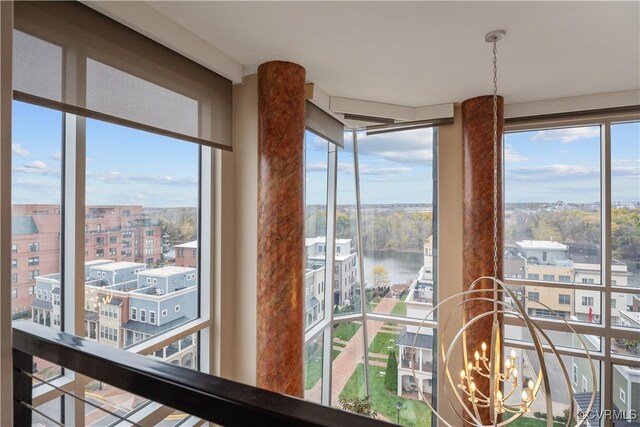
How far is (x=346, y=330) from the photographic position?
4.57 m

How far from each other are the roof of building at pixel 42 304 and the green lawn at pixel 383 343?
3666 mm

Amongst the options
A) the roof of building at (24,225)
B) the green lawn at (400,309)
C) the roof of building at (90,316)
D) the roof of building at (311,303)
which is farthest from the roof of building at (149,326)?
the green lawn at (400,309)

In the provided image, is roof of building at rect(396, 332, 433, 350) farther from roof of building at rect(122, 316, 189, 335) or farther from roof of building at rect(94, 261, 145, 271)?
roof of building at rect(94, 261, 145, 271)

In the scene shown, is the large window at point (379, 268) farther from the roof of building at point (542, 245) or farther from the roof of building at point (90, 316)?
the roof of building at point (90, 316)

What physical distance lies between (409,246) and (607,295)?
219 cm

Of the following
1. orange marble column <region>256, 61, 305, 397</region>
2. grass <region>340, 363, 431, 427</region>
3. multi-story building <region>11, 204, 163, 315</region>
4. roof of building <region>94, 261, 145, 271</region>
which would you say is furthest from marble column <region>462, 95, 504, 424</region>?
roof of building <region>94, 261, 145, 271</region>

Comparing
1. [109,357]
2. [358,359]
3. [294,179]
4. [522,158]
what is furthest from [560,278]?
[109,357]

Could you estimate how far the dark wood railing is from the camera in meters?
0.62

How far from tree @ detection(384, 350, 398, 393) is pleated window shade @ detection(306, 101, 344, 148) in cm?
279

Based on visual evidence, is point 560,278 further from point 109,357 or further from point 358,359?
point 109,357

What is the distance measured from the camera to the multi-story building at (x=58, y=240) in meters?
1.79

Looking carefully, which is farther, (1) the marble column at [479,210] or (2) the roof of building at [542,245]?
(2) the roof of building at [542,245]

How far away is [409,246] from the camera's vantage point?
4.61 metres

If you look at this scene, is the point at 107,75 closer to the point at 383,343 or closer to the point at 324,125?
the point at 324,125
